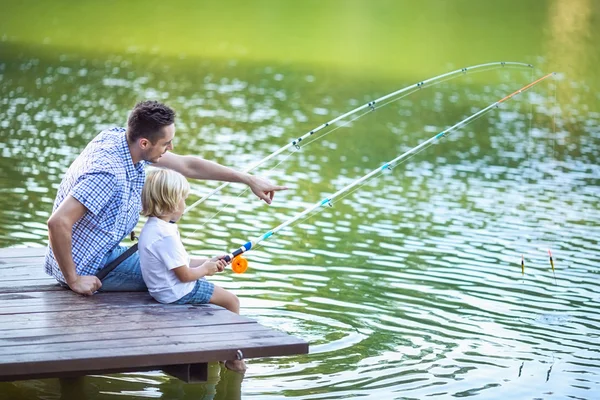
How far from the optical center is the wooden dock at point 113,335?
174 inches

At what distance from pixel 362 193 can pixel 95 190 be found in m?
5.48

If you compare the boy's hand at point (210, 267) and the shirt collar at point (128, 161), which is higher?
the shirt collar at point (128, 161)

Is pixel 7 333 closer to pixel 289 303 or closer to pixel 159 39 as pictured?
pixel 289 303

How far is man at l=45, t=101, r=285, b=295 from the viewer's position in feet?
16.5

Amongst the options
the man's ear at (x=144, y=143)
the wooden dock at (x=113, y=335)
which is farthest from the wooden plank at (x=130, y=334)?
the man's ear at (x=144, y=143)

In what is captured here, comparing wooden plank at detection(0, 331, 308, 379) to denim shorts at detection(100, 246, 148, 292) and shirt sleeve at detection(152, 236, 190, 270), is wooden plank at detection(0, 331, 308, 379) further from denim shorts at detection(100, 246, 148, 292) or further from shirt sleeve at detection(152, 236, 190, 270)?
denim shorts at detection(100, 246, 148, 292)

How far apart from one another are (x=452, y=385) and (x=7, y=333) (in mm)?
2242

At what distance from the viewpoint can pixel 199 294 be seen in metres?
5.31

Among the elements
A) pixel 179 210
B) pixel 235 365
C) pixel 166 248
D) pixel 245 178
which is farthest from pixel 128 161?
pixel 235 365

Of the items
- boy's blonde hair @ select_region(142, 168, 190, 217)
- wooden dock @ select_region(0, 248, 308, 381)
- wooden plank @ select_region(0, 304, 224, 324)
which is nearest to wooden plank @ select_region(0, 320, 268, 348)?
wooden dock @ select_region(0, 248, 308, 381)

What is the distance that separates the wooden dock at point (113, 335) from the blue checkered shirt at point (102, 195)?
0.23 m

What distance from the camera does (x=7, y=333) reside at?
466 centimetres

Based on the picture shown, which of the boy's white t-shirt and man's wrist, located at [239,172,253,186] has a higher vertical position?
man's wrist, located at [239,172,253,186]

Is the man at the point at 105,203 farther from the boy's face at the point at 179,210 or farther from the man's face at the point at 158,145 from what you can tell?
Result: the boy's face at the point at 179,210
